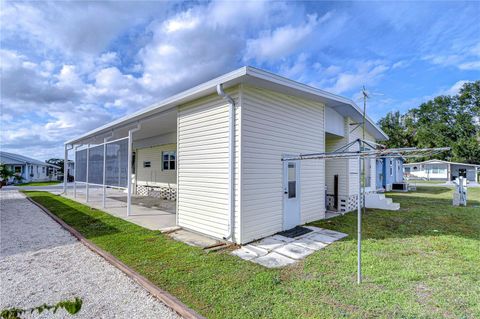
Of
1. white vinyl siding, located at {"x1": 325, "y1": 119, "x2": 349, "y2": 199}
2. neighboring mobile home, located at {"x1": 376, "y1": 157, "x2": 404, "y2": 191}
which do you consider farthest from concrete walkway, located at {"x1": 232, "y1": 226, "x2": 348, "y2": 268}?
neighboring mobile home, located at {"x1": 376, "y1": 157, "x2": 404, "y2": 191}

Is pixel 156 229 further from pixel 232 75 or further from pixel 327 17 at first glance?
pixel 327 17

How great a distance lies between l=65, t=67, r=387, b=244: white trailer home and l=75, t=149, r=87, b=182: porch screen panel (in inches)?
201

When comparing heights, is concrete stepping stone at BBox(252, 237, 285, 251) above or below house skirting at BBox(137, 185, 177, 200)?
below

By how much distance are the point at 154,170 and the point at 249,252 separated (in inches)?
412

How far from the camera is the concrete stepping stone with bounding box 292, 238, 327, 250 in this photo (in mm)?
5180

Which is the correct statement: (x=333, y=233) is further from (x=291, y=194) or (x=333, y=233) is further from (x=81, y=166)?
(x=81, y=166)

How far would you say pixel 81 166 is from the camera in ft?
43.5

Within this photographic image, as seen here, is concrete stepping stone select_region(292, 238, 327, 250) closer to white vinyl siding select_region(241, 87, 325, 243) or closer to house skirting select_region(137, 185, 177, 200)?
white vinyl siding select_region(241, 87, 325, 243)

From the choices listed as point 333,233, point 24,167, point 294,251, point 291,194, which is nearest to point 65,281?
point 294,251

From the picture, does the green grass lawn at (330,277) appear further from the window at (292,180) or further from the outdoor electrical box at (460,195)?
the outdoor electrical box at (460,195)

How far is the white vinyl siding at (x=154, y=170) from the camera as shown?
41.4ft

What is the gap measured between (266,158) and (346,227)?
320 cm

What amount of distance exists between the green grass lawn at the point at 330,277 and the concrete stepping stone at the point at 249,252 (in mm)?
222

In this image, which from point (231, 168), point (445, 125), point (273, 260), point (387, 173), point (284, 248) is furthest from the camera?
point (445, 125)
